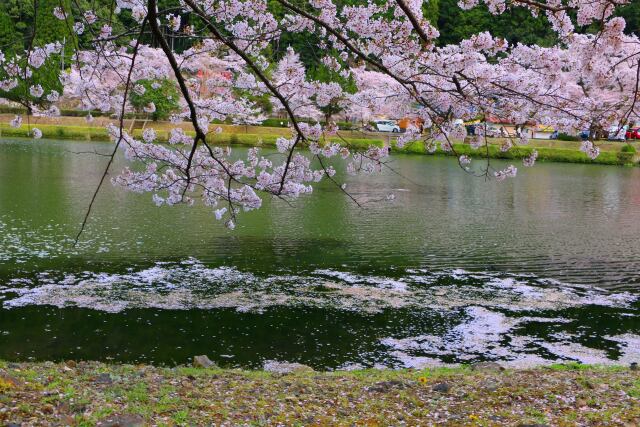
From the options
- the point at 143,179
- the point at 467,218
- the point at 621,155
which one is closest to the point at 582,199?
the point at 467,218

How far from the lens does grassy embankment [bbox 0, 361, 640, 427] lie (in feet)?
15.1

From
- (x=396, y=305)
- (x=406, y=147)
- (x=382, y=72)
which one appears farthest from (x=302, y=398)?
(x=406, y=147)

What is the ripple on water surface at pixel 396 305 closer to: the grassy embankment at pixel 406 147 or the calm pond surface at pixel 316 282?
the calm pond surface at pixel 316 282

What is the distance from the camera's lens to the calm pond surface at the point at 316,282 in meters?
8.22

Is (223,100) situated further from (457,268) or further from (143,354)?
(457,268)

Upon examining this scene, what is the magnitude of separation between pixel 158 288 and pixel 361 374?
4.47 m

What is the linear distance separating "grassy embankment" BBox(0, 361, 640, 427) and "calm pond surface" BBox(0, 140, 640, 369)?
180 centimetres

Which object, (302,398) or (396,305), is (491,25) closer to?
(396,305)

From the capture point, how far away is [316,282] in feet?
36.4

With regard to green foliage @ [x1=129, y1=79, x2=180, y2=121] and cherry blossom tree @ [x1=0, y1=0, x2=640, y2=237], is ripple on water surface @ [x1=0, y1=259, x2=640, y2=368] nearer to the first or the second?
cherry blossom tree @ [x1=0, y1=0, x2=640, y2=237]

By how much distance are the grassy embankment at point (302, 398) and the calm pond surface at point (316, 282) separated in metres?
1.80

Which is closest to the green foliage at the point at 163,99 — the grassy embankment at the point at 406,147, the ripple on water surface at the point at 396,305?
the grassy embankment at the point at 406,147

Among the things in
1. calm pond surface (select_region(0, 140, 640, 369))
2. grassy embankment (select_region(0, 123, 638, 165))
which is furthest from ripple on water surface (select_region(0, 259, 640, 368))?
grassy embankment (select_region(0, 123, 638, 165))

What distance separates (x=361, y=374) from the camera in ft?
22.0
